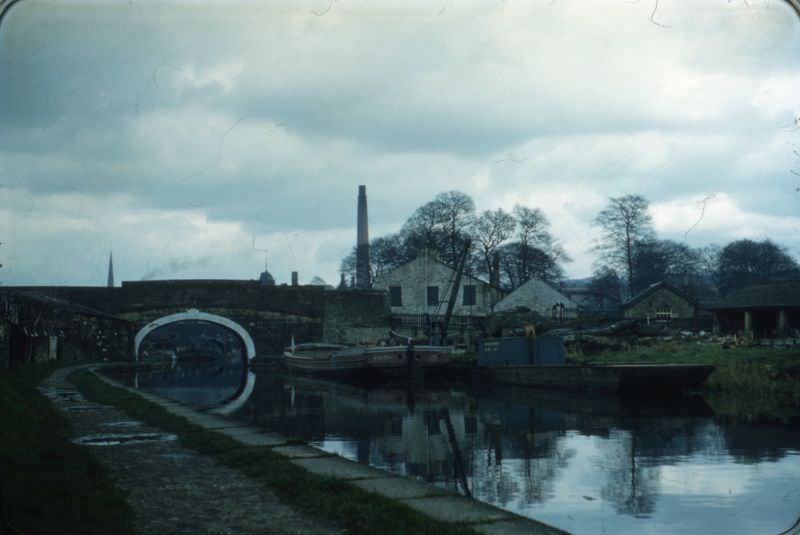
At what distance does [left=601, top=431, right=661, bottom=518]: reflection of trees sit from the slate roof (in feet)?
79.8

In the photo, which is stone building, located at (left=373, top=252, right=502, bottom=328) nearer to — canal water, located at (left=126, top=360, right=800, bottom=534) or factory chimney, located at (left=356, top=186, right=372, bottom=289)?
factory chimney, located at (left=356, top=186, right=372, bottom=289)

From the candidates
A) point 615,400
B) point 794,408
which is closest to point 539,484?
point 794,408

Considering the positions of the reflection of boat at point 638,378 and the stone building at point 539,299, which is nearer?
the reflection of boat at point 638,378

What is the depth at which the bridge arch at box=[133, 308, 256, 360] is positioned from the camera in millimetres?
39656

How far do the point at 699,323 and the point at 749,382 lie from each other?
20.7 meters

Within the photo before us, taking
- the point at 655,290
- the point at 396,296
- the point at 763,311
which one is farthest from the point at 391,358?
the point at 655,290

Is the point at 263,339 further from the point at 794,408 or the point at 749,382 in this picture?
the point at 794,408

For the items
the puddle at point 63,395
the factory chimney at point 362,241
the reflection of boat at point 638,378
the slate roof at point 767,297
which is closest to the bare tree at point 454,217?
the factory chimney at point 362,241

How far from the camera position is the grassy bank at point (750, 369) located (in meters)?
19.7

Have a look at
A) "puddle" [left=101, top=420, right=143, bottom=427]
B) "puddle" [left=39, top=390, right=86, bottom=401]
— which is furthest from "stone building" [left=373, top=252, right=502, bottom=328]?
"puddle" [left=101, top=420, right=143, bottom=427]

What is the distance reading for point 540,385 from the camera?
24.2 meters

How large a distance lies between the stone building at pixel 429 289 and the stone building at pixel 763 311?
14.9 m

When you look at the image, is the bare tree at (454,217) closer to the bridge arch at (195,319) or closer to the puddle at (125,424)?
the bridge arch at (195,319)

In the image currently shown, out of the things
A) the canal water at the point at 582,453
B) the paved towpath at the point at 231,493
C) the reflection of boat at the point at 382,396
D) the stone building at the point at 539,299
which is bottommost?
the reflection of boat at the point at 382,396
